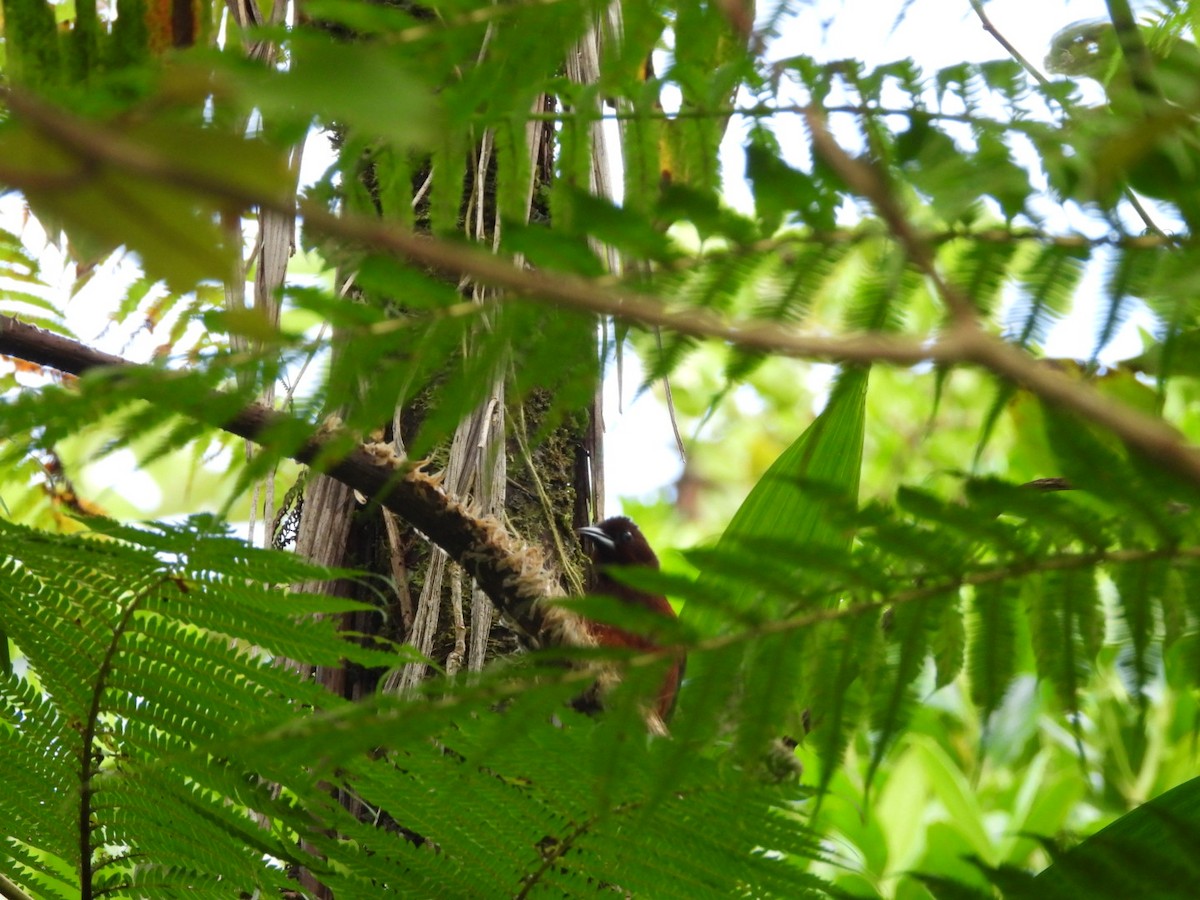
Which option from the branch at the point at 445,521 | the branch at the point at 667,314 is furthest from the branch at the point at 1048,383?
the branch at the point at 445,521

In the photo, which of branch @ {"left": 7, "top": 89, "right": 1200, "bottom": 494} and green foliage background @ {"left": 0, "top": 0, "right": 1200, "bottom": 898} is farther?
green foliage background @ {"left": 0, "top": 0, "right": 1200, "bottom": 898}

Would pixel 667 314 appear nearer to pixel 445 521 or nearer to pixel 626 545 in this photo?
pixel 445 521

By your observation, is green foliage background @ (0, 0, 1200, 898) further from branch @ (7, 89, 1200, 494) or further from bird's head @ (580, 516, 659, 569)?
bird's head @ (580, 516, 659, 569)

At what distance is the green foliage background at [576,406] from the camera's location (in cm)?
52

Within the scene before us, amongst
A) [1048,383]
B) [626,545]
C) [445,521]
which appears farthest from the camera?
[626,545]

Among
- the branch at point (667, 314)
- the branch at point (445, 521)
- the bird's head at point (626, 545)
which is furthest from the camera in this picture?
the bird's head at point (626, 545)

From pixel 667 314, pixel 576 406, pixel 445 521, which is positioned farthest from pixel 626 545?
pixel 667 314

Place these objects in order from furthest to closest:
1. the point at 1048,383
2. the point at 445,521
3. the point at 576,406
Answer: the point at 445,521 → the point at 576,406 → the point at 1048,383

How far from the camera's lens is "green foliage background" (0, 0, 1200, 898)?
52 centimetres

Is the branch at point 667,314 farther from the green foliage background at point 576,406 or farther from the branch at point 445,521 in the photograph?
the branch at point 445,521

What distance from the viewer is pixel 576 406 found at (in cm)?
91

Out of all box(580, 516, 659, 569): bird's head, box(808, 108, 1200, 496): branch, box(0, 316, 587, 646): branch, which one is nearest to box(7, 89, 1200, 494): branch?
box(808, 108, 1200, 496): branch

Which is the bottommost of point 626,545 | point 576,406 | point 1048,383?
point 1048,383

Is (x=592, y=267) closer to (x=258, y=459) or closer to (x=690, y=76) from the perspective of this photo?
(x=258, y=459)
